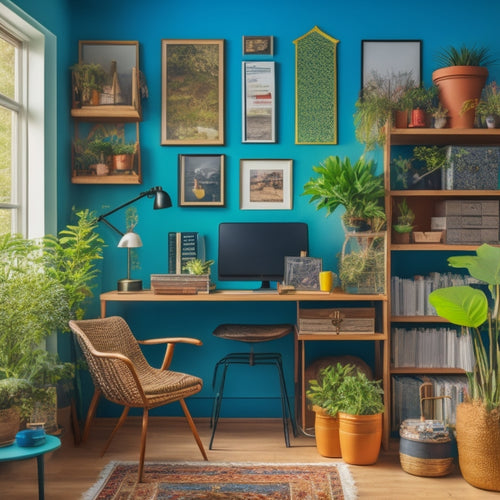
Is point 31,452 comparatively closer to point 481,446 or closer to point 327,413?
point 327,413

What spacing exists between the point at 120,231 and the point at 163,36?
1.39 metres

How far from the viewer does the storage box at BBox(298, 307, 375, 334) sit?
3.68 meters

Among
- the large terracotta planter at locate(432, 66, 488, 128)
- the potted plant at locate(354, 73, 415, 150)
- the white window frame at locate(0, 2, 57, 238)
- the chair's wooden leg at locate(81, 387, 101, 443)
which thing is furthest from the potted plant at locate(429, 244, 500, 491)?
the white window frame at locate(0, 2, 57, 238)

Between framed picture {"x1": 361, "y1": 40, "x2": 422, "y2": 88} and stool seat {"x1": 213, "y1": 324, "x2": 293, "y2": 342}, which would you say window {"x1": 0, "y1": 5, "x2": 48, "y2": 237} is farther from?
framed picture {"x1": 361, "y1": 40, "x2": 422, "y2": 88}

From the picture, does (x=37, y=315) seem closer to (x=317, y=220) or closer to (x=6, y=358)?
(x=6, y=358)

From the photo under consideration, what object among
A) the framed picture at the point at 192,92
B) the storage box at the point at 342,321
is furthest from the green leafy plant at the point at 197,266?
the framed picture at the point at 192,92

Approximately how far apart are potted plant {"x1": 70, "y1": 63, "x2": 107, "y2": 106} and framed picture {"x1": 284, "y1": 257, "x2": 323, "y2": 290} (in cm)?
169

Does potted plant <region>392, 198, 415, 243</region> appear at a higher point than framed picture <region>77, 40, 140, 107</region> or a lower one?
lower

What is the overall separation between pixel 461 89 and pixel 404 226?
3.12 ft

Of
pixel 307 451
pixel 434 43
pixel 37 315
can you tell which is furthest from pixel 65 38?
pixel 307 451

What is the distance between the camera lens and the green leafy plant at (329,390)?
3.45 metres

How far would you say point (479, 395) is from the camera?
126 inches

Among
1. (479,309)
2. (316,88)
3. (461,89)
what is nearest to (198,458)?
(479,309)

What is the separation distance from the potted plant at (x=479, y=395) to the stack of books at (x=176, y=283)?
1454 mm
